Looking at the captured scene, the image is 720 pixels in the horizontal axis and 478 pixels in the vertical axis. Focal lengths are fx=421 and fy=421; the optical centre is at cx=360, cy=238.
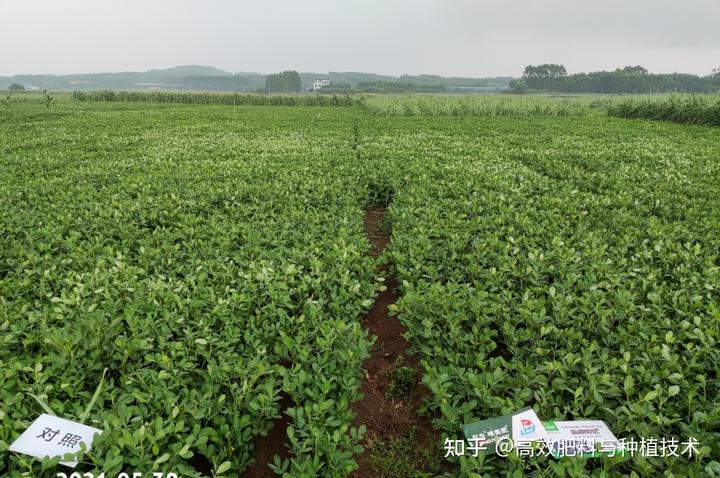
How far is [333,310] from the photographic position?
3.42m

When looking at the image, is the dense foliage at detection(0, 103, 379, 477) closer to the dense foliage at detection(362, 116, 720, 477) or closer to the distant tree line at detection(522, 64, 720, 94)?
the dense foliage at detection(362, 116, 720, 477)

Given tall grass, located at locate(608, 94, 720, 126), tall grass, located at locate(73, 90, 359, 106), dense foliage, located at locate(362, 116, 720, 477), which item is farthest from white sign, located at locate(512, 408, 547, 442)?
tall grass, located at locate(73, 90, 359, 106)

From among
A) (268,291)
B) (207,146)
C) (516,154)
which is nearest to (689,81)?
(516,154)

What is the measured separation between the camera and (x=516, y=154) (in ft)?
36.0

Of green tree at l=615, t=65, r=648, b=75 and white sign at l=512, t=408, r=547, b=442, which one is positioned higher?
green tree at l=615, t=65, r=648, b=75

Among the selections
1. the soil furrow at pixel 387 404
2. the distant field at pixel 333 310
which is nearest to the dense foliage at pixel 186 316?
the distant field at pixel 333 310

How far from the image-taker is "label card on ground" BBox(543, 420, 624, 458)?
6.72 ft

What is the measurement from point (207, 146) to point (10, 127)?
12.7 m

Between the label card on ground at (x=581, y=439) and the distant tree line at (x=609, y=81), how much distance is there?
8858 cm

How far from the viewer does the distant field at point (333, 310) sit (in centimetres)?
224

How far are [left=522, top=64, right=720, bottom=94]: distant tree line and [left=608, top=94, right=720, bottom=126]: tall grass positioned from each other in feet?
194

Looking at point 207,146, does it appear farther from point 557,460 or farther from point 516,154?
point 557,460

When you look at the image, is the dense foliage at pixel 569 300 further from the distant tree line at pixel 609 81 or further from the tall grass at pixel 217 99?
the distant tree line at pixel 609 81

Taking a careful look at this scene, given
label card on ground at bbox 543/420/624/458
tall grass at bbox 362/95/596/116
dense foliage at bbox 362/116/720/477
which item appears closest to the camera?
label card on ground at bbox 543/420/624/458
